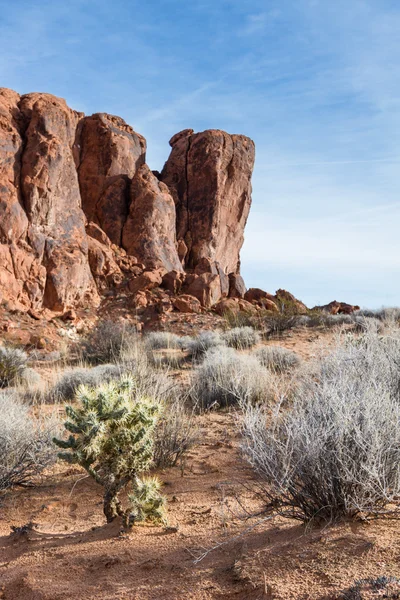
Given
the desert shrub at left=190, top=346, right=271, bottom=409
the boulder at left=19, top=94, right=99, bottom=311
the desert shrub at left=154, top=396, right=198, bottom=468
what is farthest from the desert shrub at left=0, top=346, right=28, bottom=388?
the boulder at left=19, top=94, right=99, bottom=311

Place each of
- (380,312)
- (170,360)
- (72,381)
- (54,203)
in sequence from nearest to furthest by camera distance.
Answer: (72,381)
(170,360)
(380,312)
(54,203)

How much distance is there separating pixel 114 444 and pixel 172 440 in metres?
1.70

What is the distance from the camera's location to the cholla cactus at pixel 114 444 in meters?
3.50

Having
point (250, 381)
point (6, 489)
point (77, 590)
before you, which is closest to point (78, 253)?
point (250, 381)

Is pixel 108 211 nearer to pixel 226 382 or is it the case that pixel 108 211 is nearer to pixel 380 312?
pixel 380 312

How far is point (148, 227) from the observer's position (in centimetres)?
2708

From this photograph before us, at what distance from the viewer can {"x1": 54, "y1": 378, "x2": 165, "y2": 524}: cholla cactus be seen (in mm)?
3504

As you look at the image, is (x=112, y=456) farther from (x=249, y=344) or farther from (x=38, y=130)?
(x=38, y=130)

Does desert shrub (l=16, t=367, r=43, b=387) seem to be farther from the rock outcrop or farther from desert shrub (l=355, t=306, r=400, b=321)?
desert shrub (l=355, t=306, r=400, b=321)

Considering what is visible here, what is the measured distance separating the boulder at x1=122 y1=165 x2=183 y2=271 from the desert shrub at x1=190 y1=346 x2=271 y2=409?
723 inches

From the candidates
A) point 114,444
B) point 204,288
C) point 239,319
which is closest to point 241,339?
point 239,319

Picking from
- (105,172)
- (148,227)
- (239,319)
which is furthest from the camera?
(105,172)

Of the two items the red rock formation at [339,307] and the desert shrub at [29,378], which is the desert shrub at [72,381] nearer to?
the desert shrub at [29,378]

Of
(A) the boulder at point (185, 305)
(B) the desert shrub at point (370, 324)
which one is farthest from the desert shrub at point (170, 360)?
(A) the boulder at point (185, 305)
